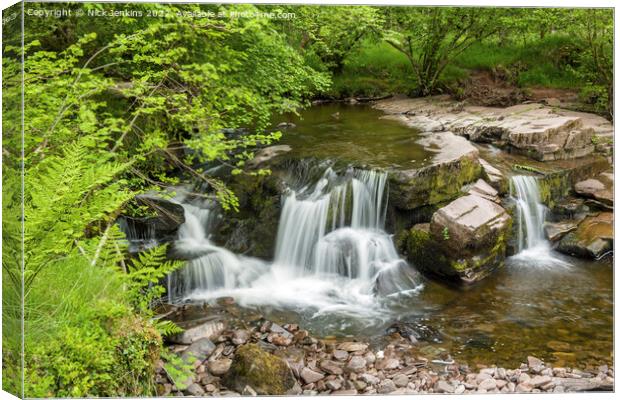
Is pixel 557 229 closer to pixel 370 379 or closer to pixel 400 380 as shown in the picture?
pixel 400 380

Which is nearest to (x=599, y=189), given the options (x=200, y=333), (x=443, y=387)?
(x=443, y=387)

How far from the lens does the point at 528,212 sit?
19.4 ft

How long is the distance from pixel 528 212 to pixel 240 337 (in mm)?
3321

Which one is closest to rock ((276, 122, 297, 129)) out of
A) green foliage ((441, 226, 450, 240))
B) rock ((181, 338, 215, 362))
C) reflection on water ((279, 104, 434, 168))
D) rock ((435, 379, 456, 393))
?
reflection on water ((279, 104, 434, 168))

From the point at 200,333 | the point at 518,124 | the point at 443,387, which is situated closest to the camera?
the point at 443,387

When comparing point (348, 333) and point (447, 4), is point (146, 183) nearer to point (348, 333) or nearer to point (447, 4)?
point (348, 333)

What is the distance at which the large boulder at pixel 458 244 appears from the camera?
552cm

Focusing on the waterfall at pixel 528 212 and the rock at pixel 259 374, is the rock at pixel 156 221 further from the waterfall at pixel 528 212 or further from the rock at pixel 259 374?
the waterfall at pixel 528 212

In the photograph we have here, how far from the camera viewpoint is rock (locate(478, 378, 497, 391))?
13.1 feet

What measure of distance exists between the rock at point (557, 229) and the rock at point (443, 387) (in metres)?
2.41

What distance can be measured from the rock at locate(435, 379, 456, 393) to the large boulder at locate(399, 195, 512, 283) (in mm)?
1586

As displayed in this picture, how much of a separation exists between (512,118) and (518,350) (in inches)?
103

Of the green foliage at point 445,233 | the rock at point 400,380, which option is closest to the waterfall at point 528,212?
the green foliage at point 445,233

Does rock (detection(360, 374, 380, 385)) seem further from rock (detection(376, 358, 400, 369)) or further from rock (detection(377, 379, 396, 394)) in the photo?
rock (detection(376, 358, 400, 369))
